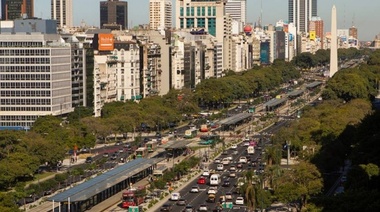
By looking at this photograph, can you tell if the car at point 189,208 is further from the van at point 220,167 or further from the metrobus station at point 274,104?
the metrobus station at point 274,104

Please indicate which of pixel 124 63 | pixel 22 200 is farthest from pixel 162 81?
pixel 22 200

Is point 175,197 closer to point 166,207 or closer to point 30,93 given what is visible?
point 166,207

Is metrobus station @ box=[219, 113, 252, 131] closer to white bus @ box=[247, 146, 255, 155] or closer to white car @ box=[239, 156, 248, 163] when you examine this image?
white bus @ box=[247, 146, 255, 155]

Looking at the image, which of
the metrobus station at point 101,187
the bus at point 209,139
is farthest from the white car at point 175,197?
the bus at point 209,139

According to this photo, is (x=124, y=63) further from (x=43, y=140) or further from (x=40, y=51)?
(x=43, y=140)

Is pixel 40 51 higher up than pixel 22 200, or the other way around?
pixel 40 51

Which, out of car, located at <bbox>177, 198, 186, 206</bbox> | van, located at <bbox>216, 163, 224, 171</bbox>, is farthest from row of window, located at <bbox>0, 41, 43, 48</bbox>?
car, located at <bbox>177, 198, 186, 206</bbox>
